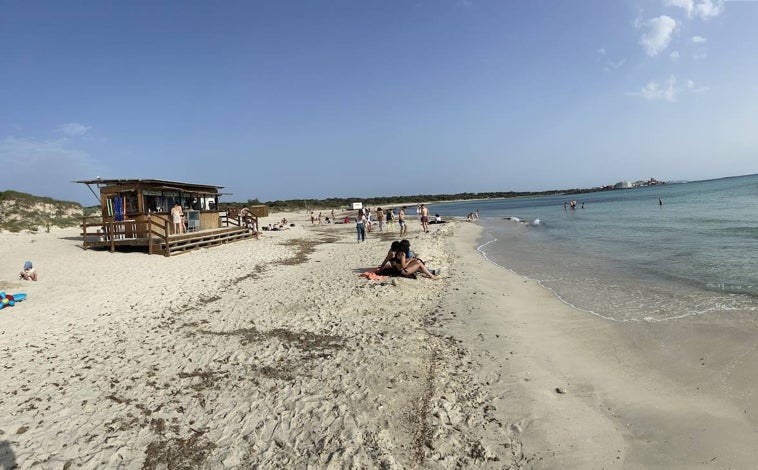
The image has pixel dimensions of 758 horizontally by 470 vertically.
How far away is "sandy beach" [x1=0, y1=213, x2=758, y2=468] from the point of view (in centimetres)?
365

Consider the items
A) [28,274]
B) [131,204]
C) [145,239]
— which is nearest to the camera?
[28,274]

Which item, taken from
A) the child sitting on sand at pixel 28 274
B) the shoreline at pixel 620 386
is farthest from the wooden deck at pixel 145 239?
the shoreline at pixel 620 386

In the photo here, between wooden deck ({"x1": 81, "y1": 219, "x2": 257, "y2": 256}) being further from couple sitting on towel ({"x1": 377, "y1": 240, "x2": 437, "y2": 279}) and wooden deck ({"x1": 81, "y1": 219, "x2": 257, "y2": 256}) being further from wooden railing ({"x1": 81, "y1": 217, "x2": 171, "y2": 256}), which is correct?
couple sitting on towel ({"x1": 377, "y1": 240, "x2": 437, "y2": 279})

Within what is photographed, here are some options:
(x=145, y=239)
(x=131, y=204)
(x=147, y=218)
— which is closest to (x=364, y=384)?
(x=145, y=239)

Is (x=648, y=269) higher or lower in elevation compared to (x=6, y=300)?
lower

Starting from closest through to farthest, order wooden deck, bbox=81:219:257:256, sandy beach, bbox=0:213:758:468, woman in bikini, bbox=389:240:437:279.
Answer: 1. sandy beach, bbox=0:213:758:468
2. woman in bikini, bbox=389:240:437:279
3. wooden deck, bbox=81:219:257:256

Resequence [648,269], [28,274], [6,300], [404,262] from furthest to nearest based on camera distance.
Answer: [648,269], [28,274], [404,262], [6,300]

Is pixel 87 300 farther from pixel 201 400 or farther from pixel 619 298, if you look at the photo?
pixel 619 298

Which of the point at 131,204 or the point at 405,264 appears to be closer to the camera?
the point at 405,264

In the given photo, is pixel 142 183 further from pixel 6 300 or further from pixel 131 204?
pixel 6 300

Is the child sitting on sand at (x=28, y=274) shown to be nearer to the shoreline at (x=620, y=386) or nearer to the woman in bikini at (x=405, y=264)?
the woman in bikini at (x=405, y=264)

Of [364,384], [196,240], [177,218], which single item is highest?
[177,218]

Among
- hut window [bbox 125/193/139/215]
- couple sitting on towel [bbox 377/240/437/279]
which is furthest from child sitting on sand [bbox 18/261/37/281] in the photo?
couple sitting on towel [bbox 377/240/437/279]

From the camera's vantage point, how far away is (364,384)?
4.84 metres
